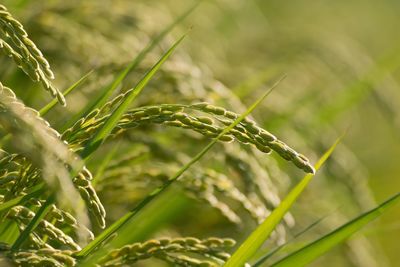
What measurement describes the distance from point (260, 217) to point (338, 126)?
3538 millimetres

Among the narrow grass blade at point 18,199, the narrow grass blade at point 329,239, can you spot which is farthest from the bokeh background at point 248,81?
the narrow grass blade at point 18,199

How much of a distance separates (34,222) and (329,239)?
52 cm

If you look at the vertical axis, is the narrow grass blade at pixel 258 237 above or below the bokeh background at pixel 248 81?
below

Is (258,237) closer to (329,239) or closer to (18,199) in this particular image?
(329,239)

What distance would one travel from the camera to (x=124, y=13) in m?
2.76

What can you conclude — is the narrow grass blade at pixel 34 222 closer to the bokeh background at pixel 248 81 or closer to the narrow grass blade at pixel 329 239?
the narrow grass blade at pixel 329 239

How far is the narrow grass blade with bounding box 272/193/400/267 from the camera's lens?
4.83ft

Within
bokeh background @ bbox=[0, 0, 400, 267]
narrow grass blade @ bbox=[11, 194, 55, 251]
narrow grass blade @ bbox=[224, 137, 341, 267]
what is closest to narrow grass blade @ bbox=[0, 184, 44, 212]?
narrow grass blade @ bbox=[11, 194, 55, 251]

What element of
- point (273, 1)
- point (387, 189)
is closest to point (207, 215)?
point (387, 189)

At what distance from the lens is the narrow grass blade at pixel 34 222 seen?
4.12 feet

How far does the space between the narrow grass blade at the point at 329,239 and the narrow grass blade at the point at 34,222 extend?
0.42 meters

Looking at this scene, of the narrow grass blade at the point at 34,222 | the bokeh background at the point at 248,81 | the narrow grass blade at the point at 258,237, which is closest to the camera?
the narrow grass blade at the point at 34,222

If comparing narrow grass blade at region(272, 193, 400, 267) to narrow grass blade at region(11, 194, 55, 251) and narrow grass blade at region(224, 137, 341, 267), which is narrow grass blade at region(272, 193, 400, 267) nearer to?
narrow grass blade at region(224, 137, 341, 267)

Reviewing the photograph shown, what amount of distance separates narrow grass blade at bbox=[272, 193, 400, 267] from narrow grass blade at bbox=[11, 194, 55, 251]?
42cm
